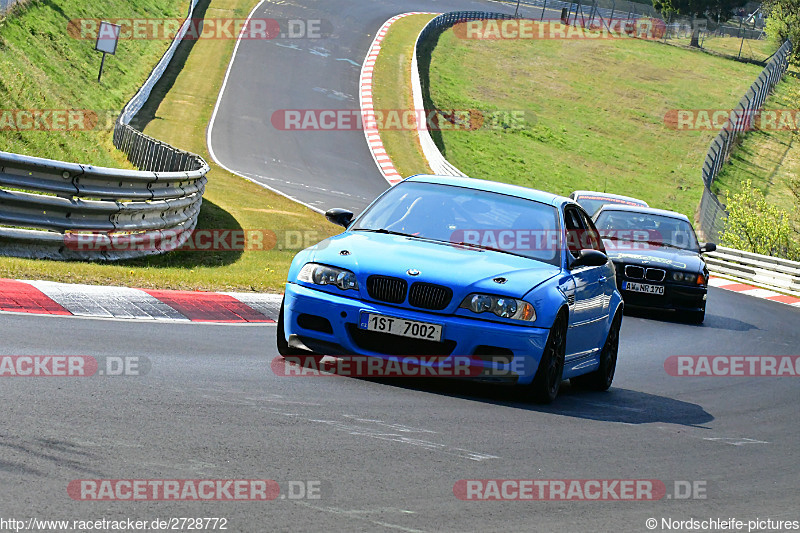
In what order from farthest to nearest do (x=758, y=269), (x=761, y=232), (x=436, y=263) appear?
(x=761, y=232) → (x=758, y=269) → (x=436, y=263)

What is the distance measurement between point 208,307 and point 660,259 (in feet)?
26.8

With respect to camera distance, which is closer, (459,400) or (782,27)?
(459,400)

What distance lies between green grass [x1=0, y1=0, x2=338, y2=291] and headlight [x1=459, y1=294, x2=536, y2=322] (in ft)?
15.8

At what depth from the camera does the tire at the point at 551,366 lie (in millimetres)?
7664

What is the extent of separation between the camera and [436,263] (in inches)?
300

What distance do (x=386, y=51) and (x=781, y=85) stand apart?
26.3 metres

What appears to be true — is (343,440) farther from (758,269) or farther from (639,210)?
(758,269)

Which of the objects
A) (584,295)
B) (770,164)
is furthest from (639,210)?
(770,164)

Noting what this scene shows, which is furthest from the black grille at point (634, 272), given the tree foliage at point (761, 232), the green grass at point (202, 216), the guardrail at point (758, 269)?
the tree foliage at point (761, 232)

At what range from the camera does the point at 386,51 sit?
57781 millimetres

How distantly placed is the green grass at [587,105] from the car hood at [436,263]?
34826 mm

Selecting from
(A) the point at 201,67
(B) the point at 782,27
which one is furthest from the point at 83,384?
(B) the point at 782,27

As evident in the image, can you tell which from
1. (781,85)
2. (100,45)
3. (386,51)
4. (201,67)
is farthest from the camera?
(781,85)

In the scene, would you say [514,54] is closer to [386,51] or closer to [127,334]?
[386,51]
